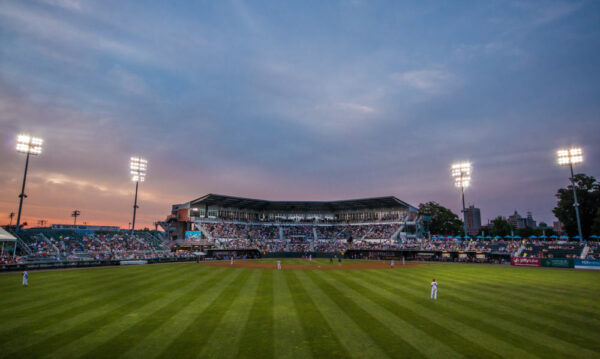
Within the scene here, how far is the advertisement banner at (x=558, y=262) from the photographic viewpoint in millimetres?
39688

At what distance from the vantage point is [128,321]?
13875 millimetres

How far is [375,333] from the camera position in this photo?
12.3 metres

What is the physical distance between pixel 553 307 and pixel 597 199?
201ft

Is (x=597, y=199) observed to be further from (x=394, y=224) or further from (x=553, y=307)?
(x=553, y=307)

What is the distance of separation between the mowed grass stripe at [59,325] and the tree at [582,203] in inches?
3025

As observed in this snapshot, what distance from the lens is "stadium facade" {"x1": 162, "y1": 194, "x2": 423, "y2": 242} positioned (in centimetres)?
7212

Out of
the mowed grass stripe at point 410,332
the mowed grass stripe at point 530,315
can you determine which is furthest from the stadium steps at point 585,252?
the mowed grass stripe at point 410,332

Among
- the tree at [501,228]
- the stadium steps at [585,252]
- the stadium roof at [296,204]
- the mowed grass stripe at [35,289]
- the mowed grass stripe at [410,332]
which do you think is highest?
the stadium roof at [296,204]

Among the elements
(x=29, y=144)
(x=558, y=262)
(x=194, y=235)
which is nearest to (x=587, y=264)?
(x=558, y=262)

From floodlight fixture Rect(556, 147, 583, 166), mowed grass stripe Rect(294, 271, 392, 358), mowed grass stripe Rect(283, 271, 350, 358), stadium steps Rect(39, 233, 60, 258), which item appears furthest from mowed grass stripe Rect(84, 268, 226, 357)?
floodlight fixture Rect(556, 147, 583, 166)

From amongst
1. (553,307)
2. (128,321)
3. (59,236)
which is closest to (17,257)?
(59,236)

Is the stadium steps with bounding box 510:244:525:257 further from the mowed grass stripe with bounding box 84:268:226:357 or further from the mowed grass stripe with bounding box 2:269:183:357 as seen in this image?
the mowed grass stripe with bounding box 2:269:183:357

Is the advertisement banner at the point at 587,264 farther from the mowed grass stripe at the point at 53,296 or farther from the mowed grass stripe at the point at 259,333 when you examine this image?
the mowed grass stripe at the point at 53,296

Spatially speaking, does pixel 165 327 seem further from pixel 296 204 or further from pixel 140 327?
pixel 296 204
